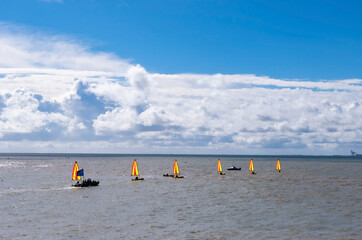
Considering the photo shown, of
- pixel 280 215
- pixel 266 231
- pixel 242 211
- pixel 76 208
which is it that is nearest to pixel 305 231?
pixel 266 231

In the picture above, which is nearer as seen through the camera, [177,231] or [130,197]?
[177,231]

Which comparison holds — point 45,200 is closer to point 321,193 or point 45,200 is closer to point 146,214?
point 146,214

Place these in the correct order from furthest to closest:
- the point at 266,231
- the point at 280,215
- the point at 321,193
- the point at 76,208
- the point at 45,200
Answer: the point at 321,193 → the point at 45,200 → the point at 76,208 → the point at 280,215 → the point at 266,231

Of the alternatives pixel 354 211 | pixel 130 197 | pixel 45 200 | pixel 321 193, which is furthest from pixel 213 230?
pixel 321 193

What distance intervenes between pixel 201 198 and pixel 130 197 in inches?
472

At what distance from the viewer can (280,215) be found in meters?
48.0

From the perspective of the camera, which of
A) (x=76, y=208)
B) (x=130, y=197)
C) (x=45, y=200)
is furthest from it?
(x=130, y=197)

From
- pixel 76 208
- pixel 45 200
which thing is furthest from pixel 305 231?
pixel 45 200

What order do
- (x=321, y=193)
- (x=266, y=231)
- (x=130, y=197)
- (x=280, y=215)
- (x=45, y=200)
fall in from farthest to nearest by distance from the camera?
(x=321, y=193), (x=130, y=197), (x=45, y=200), (x=280, y=215), (x=266, y=231)

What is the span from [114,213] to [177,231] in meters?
13.0

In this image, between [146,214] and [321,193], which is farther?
[321,193]

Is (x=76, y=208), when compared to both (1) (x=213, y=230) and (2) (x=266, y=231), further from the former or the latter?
(2) (x=266, y=231)

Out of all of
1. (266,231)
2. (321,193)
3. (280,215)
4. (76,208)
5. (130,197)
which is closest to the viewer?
(266,231)

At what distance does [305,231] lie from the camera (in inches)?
Result: 1544
